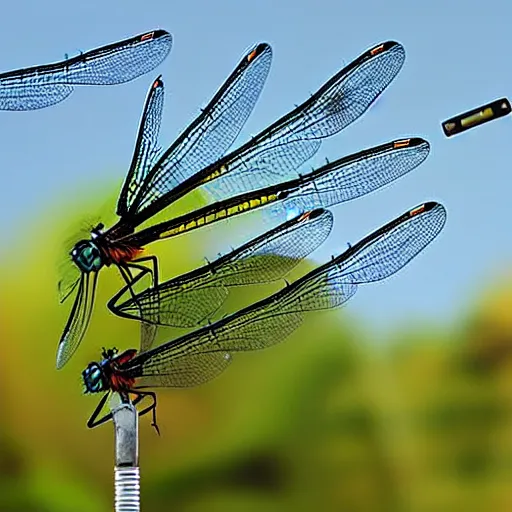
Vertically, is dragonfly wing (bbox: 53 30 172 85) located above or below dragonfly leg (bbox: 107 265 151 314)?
above

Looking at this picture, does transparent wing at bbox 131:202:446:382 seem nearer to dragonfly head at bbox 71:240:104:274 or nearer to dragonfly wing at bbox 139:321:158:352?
dragonfly wing at bbox 139:321:158:352

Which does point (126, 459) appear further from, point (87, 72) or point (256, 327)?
point (87, 72)

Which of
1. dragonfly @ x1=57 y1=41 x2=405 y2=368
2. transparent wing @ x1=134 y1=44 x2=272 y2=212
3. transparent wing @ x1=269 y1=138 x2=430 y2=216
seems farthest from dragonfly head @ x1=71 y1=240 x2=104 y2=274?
transparent wing @ x1=269 y1=138 x2=430 y2=216

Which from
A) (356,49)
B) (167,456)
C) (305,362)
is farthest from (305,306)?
(356,49)

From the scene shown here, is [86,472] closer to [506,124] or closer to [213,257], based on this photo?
[213,257]

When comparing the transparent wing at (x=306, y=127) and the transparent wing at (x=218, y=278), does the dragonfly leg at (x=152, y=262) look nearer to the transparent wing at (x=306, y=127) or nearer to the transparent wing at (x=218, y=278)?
the transparent wing at (x=218, y=278)

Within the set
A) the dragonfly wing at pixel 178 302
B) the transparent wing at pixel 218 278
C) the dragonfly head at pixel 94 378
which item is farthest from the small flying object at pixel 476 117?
the dragonfly head at pixel 94 378

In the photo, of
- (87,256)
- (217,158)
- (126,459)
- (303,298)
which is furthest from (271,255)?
(126,459)
